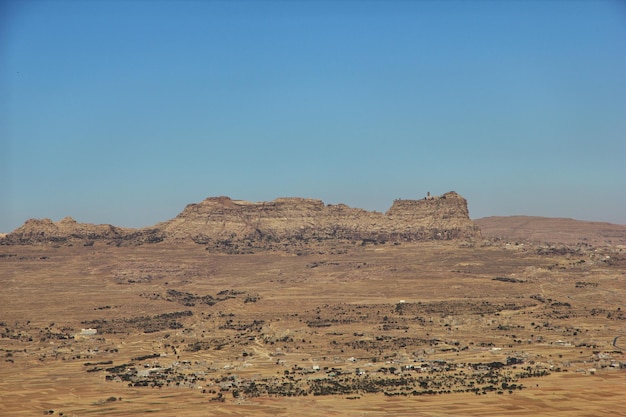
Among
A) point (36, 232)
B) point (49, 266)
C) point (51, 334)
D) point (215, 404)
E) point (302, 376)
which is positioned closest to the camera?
point (215, 404)

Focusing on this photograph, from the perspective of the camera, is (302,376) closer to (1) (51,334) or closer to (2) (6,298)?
(1) (51,334)

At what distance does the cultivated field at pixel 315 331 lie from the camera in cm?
6975

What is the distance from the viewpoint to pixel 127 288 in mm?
158250

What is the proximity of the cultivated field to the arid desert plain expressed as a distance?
0.37 m

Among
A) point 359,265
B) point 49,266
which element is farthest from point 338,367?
point 49,266

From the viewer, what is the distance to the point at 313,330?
377 feet

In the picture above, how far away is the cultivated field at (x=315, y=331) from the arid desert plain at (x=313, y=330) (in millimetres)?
A: 371

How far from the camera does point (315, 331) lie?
11406cm

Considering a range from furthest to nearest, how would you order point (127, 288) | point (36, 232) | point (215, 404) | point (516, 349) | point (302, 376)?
point (36, 232)
point (127, 288)
point (516, 349)
point (302, 376)
point (215, 404)

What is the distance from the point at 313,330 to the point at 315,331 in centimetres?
86

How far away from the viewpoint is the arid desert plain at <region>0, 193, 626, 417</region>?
69.8 metres

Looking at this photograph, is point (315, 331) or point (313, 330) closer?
point (315, 331)

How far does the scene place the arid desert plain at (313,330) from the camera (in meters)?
69.8

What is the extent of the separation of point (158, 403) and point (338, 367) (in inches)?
978
